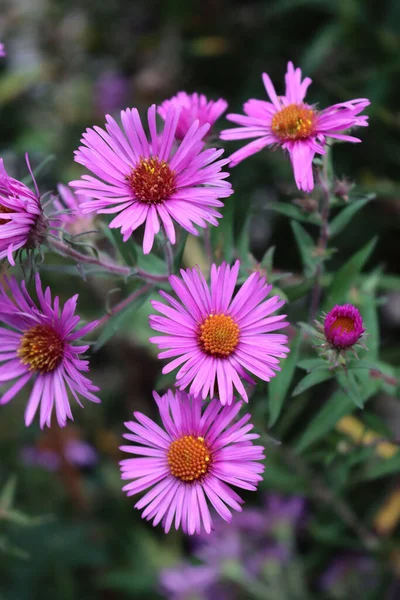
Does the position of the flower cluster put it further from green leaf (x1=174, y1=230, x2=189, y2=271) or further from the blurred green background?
the blurred green background

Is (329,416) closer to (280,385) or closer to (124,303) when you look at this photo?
(280,385)

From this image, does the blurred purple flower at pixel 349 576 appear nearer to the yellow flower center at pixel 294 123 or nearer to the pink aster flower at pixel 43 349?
the pink aster flower at pixel 43 349

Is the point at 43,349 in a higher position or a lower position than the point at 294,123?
lower

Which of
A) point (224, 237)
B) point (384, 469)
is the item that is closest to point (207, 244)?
point (224, 237)

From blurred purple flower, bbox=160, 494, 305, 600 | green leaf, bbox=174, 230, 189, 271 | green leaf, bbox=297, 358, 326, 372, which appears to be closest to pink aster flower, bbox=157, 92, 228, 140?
green leaf, bbox=174, 230, 189, 271

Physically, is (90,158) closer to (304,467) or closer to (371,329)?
(371,329)

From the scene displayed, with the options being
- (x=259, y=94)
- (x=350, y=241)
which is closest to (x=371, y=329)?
(x=350, y=241)
